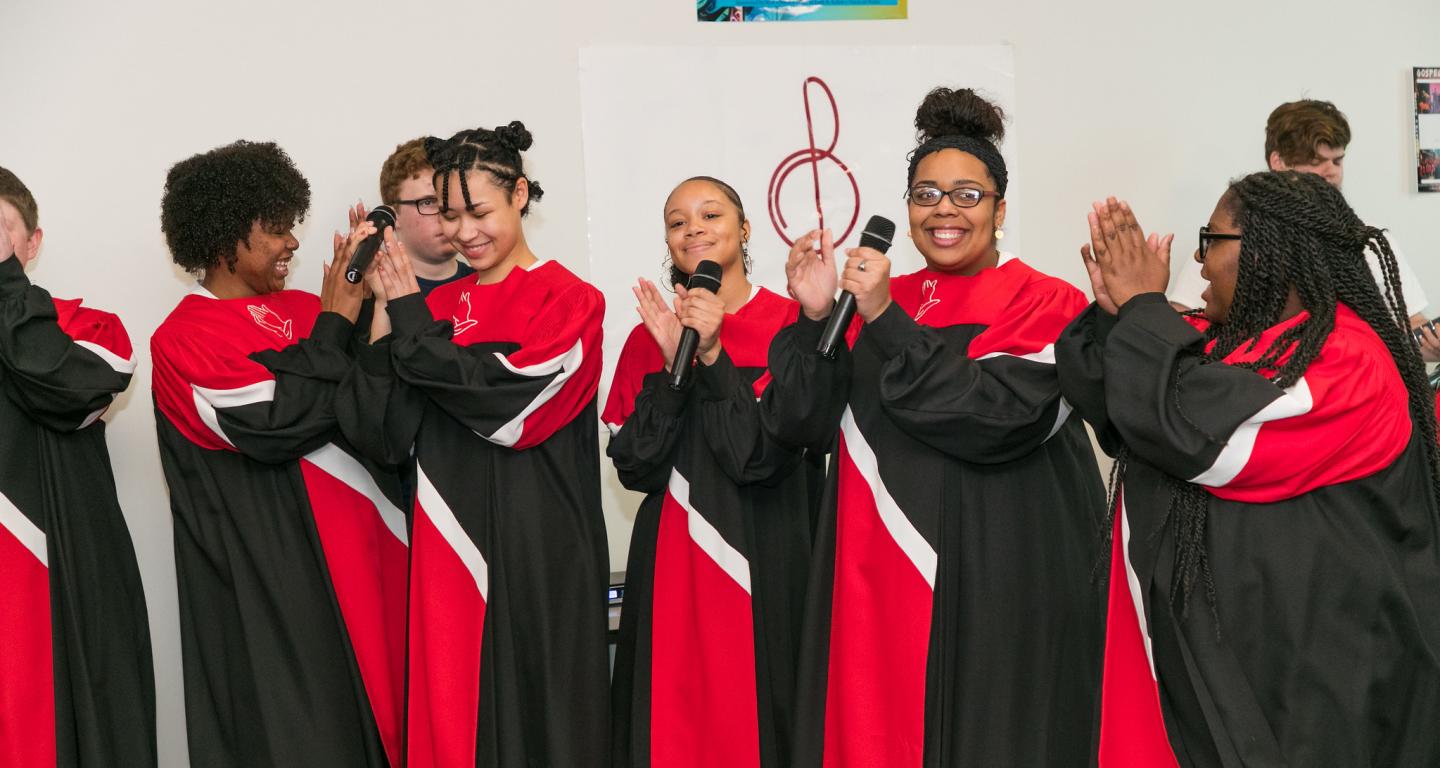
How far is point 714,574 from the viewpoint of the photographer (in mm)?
2846

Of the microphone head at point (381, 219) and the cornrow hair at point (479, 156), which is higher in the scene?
the cornrow hair at point (479, 156)

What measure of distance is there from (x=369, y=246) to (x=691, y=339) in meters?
0.80

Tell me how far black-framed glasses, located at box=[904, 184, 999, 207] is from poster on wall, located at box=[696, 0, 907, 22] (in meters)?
1.66

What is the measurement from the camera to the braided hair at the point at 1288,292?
82.4 inches

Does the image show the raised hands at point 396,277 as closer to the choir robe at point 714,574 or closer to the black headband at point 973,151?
the choir robe at point 714,574

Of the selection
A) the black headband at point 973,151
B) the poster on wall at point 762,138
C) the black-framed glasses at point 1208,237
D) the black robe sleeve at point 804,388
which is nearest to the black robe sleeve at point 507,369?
the black robe sleeve at point 804,388

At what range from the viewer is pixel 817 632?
8.68 feet

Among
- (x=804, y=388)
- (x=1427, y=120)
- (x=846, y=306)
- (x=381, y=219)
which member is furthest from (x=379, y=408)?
(x=1427, y=120)

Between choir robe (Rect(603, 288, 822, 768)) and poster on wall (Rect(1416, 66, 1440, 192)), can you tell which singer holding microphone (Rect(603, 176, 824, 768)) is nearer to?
choir robe (Rect(603, 288, 822, 768))

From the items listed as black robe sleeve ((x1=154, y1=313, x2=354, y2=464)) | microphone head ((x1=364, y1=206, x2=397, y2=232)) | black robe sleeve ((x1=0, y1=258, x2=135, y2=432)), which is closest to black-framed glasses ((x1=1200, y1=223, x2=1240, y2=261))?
microphone head ((x1=364, y1=206, x2=397, y2=232))

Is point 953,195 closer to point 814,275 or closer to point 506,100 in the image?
point 814,275

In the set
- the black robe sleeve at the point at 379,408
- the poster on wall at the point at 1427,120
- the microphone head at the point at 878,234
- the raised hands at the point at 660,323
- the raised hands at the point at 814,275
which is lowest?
the black robe sleeve at the point at 379,408

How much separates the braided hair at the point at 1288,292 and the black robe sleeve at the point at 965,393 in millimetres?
386

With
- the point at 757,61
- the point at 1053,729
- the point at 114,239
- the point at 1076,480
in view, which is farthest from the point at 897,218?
the point at 114,239
